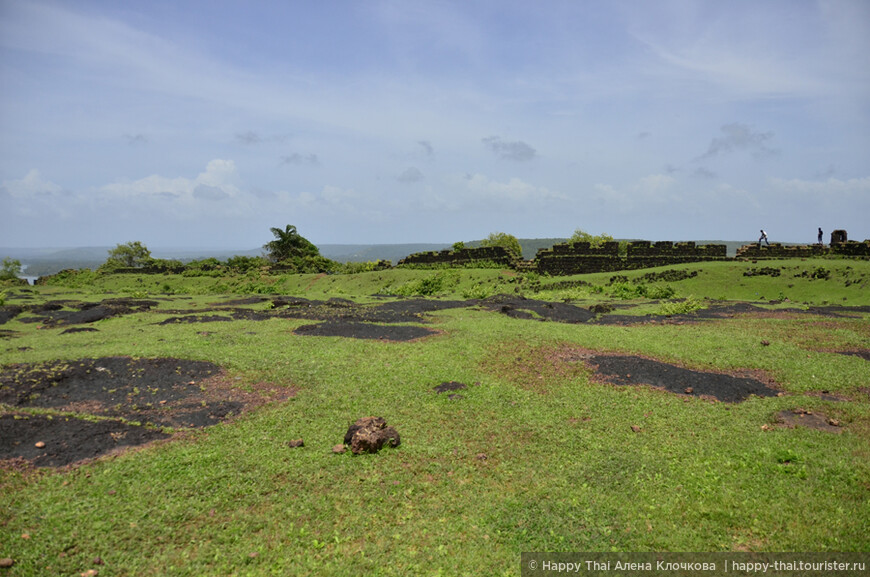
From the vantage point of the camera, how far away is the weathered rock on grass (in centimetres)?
823

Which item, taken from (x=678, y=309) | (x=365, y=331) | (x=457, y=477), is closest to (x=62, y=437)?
(x=457, y=477)

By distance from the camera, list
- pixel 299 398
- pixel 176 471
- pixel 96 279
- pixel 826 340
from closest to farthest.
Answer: pixel 176 471, pixel 299 398, pixel 826 340, pixel 96 279

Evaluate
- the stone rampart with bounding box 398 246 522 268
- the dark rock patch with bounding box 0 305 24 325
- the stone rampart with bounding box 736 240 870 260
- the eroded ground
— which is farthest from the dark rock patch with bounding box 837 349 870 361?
the dark rock patch with bounding box 0 305 24 325

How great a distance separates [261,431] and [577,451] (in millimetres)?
5950

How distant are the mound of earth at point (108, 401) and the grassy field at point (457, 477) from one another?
0.56m

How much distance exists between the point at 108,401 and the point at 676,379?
44.4ft

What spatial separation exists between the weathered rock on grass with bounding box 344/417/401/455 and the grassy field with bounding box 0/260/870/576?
26 cm

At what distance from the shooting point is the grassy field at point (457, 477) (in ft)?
18.8

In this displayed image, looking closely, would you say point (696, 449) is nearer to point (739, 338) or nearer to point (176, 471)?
point (176, 471)

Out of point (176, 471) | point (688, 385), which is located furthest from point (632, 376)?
point (176, 471)

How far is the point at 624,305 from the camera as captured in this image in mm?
27281

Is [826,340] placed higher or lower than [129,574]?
higher

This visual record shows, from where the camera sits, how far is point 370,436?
830 centimetres

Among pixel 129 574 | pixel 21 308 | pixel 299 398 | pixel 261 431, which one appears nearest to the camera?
pixel 129 574
